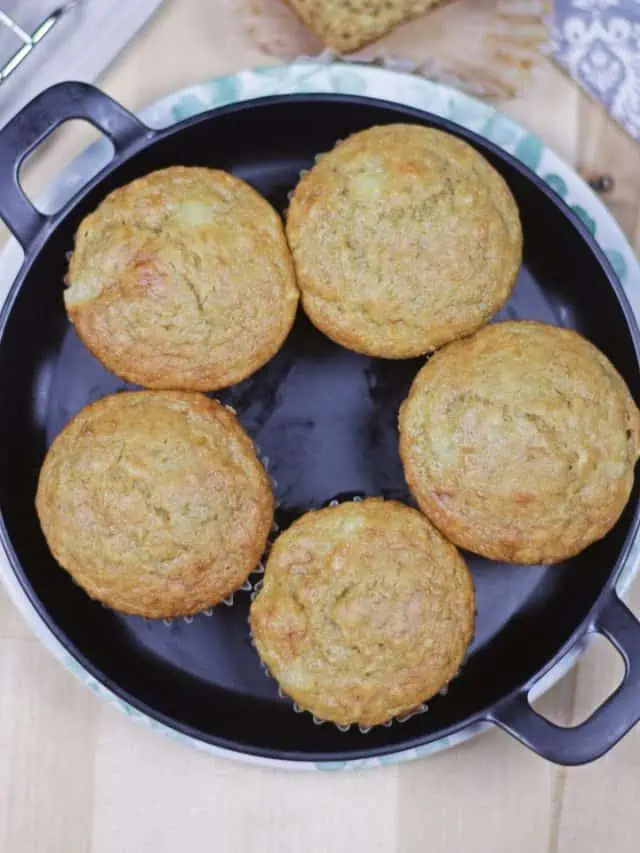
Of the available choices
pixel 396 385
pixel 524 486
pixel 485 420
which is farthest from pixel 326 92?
pixel 524 486

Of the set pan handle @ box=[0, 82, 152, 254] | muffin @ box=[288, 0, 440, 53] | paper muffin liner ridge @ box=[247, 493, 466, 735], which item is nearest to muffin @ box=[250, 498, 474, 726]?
paper muffin liner ridge @ box=[247, 493, 466, 735]

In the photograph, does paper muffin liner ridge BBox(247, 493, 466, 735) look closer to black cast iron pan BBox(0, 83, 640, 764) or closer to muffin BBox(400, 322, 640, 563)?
black cast iron pan BBox(0, 83, 640, 764)

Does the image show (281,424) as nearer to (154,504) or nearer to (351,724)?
(154,504)

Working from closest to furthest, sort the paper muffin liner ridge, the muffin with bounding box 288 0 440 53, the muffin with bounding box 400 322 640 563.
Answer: the muffin with bounding box 400 322 640 563
the paper muffin liner ridge
the muffin with bounding box 288 0 440 53

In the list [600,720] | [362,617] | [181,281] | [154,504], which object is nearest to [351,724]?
[362,617]

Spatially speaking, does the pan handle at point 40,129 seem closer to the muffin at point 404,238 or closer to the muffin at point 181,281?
the muffin at point 181,281

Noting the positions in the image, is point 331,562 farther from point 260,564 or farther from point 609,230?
point 609,230
